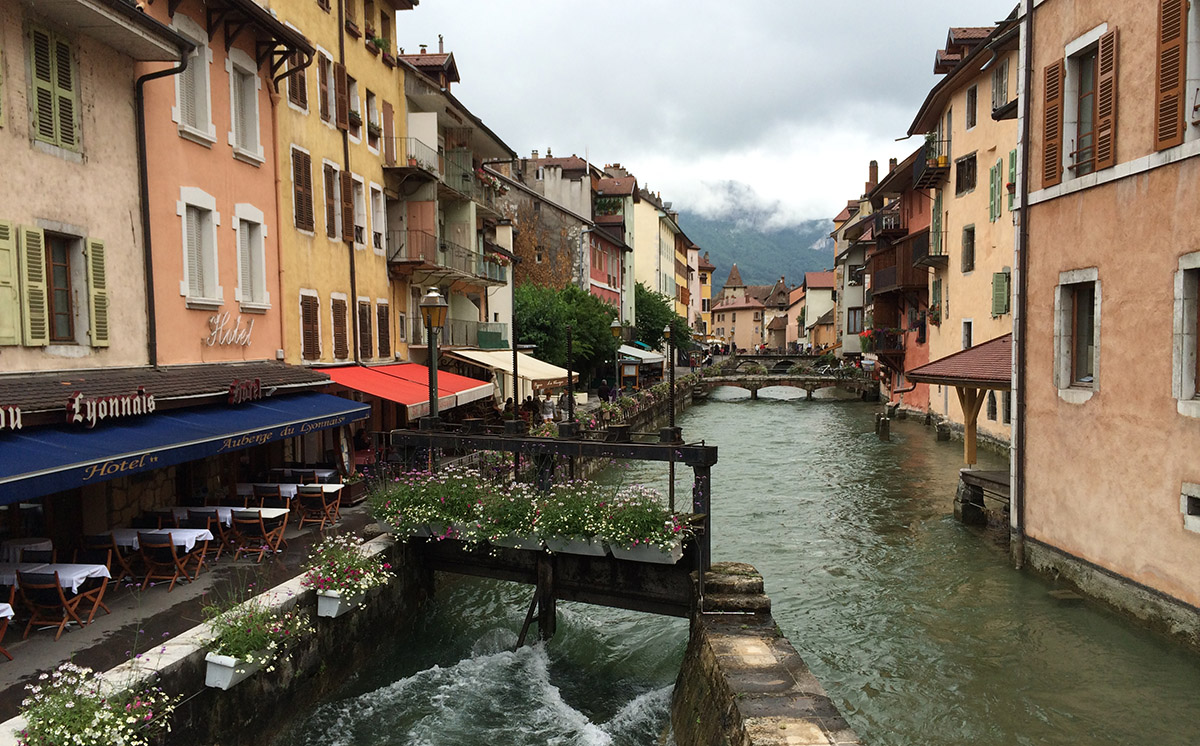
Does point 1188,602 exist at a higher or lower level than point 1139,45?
lower

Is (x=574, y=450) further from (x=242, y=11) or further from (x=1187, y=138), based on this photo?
(x=242, y=11)

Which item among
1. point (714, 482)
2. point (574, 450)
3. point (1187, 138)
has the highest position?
point (1187, 138)

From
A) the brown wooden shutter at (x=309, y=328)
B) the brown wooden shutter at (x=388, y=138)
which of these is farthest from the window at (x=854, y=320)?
the brown wooden shutter at (x=309, y=328)

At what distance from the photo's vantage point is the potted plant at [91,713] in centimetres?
530

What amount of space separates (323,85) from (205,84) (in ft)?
15.0

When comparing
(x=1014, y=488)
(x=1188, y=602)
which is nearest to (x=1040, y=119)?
(x=1014, y=488)

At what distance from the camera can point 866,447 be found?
31.7 m

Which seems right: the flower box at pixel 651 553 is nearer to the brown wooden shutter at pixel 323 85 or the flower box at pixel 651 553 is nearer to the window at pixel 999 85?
the brown wooden shutter at pixel 323 85

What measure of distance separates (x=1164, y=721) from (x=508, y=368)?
60.3 ft

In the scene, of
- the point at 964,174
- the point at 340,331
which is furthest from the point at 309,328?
the point at 964,174

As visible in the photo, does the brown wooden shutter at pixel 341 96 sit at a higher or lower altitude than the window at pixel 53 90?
higher

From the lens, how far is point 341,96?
1767 centimetres

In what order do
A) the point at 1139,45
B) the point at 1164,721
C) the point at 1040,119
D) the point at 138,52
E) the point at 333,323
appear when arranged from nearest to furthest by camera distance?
the point at 1164,721 < the point at 1139,45 < the point at 138,52 < the point at 1040,119 < the point at 333,323

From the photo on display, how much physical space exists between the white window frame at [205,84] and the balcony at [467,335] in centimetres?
948
